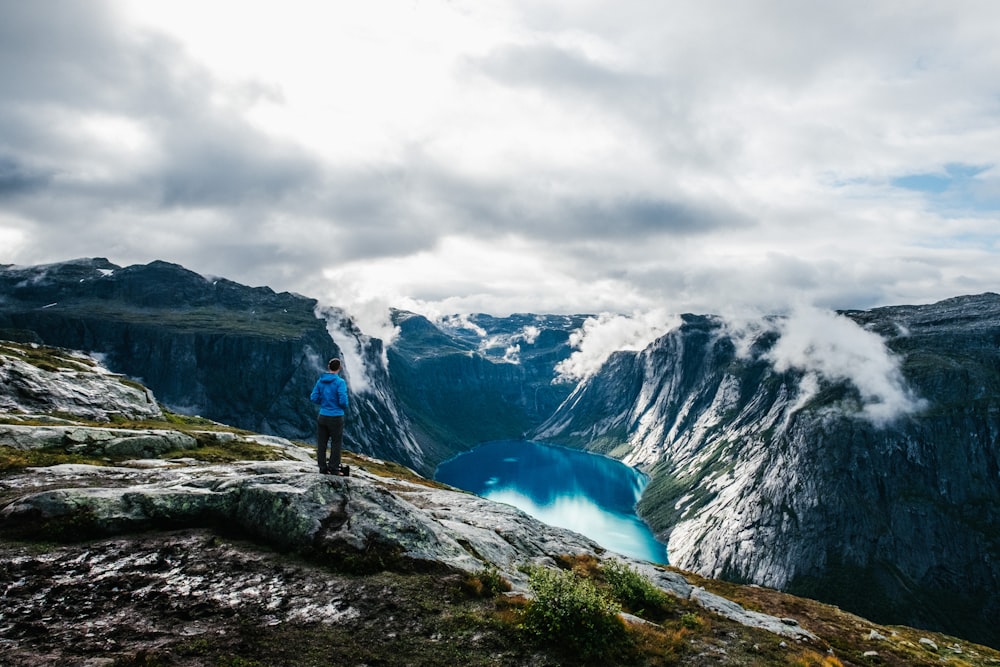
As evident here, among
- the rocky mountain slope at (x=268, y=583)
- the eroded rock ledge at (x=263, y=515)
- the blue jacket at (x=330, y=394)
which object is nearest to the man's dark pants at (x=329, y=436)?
the blue jacket at (x=330, y=394)

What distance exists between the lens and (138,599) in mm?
15828

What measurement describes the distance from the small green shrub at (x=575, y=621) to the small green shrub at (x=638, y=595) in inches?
282

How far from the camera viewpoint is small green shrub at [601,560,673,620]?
2448 cm

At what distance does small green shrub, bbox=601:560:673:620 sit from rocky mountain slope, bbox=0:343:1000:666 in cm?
82

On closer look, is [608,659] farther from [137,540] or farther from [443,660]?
[137,540]

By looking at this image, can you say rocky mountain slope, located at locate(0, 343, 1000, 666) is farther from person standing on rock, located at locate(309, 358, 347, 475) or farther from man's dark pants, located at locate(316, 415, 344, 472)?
person standing on rock, located at locate(309, 358, 347, 475)

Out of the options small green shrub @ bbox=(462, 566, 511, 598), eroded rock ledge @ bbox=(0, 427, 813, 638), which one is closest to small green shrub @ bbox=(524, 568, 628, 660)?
small green shrub @ bbox=(462, 566, 511, 598)

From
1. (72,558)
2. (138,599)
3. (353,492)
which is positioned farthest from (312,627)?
(72,558)

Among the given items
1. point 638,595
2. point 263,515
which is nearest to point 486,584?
point 638,595

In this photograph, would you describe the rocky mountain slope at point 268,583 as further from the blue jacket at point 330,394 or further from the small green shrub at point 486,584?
the blue jacket at point 330,394

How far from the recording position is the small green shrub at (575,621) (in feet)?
54.5

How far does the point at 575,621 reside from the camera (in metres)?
17.2

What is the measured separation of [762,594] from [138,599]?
52187mm

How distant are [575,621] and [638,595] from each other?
388 inches
